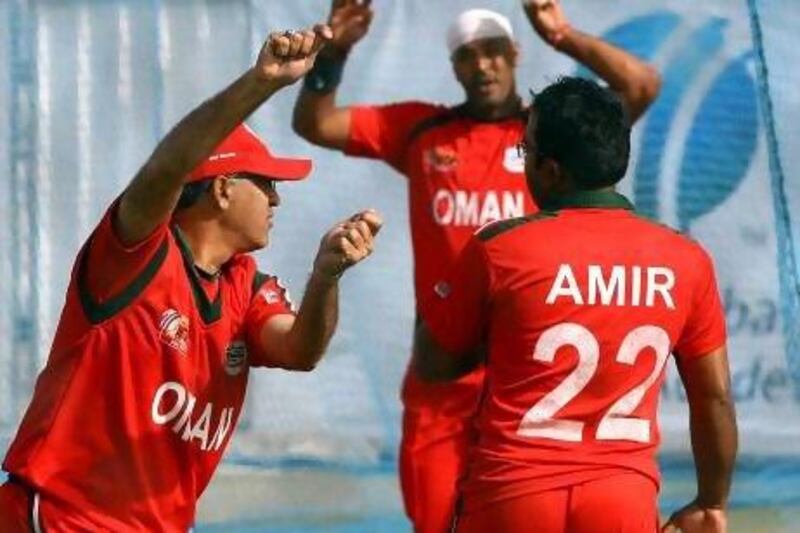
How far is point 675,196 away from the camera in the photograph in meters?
8.27

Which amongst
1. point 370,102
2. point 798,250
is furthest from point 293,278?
point 798,250

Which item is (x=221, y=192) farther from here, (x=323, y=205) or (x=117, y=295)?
(x=323, y=205)

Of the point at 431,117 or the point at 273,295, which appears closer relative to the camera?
the point at 273,295

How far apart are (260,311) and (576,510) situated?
2.81ft

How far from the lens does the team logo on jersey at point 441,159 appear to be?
21.5 feet

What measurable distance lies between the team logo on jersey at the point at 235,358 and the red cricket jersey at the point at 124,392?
0.04 metres

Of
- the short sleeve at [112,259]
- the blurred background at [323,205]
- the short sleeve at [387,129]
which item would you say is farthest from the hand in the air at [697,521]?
the blurred background at [323,205]

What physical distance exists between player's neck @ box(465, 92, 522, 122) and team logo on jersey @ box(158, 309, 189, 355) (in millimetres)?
2509

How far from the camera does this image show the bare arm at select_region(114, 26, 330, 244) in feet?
12.7

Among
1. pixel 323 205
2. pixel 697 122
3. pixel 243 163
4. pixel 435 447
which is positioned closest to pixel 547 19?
pixel 435 447

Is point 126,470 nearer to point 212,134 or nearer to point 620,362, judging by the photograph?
point 212,134

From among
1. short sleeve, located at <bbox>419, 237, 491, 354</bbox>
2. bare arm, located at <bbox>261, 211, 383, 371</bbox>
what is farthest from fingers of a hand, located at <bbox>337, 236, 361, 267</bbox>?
short sleeve, located at <bbox>419, 237, 491, 354</bbox>

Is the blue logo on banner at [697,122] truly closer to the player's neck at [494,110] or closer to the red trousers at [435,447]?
the player's neck at [494,110]

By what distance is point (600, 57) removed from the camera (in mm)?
6559
